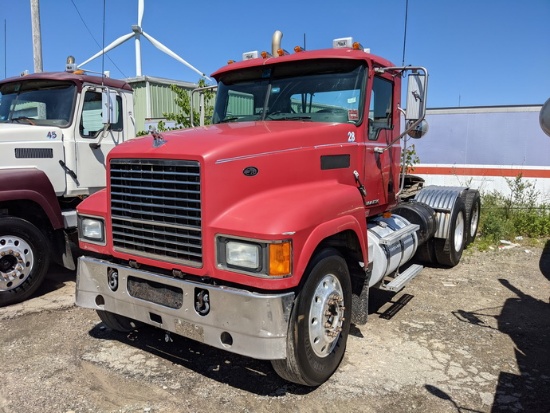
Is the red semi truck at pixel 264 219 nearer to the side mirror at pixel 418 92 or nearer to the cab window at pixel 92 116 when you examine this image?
the side mirror at pixel 418 92

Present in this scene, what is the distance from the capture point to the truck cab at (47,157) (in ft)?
17.3

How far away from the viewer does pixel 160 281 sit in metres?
3.37

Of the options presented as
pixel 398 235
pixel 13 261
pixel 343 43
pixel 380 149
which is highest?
pixel 343 43

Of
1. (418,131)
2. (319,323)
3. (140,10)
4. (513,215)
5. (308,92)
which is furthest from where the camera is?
(140,10)

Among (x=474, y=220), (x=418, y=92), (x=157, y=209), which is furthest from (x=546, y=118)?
(x=474, y=220)

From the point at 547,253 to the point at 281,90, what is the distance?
21.2ft

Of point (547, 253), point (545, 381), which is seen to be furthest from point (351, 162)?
point (547, 253)

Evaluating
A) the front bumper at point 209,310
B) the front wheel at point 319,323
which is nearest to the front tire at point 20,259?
the front bumper at point 209,310

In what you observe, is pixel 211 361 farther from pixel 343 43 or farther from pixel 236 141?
pixel 343 43

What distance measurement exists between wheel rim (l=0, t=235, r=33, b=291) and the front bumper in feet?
6.56

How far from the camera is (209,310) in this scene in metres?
3.16

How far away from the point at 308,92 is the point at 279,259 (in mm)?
2222

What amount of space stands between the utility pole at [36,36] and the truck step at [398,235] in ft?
31.9

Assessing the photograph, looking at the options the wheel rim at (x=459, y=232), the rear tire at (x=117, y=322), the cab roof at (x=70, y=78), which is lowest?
the rear tire at (x=117, y=322)
